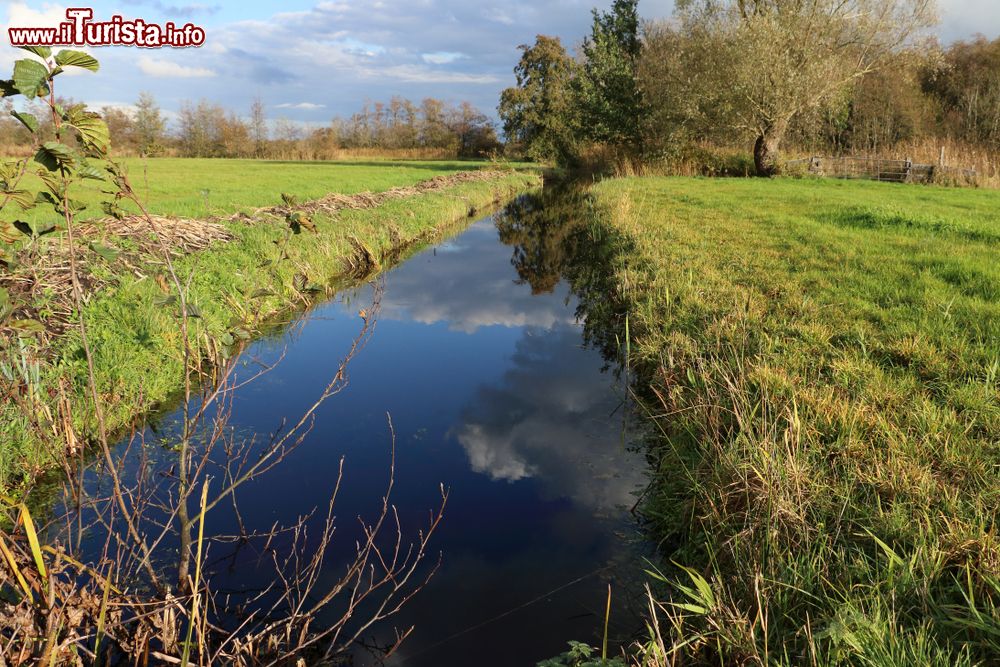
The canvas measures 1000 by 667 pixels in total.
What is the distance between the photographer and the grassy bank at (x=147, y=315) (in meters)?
5.12

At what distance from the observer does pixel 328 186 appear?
2625 cm

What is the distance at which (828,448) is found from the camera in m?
4.39

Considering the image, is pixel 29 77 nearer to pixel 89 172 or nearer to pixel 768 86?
pixel 89 172

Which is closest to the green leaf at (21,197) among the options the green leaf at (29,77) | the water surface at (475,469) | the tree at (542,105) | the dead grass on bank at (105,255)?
the dead grass on bank at (105,255)

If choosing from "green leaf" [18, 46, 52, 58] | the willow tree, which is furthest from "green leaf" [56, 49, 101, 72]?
the willow tree

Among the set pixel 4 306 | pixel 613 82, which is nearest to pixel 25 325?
pixel 4 306

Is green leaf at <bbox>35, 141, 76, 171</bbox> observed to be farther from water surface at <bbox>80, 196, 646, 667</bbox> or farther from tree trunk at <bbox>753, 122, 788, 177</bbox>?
tree trunk at <bbox>753, 122, 788, 177</bbox>

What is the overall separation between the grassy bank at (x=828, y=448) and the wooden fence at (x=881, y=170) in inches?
712

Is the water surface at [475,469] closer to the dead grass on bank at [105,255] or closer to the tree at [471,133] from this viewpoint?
the dead grass on bank at [105,255]

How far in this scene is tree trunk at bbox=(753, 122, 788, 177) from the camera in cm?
3010

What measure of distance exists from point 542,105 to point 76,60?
163 ft

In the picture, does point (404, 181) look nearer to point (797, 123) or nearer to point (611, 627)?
point (797, 123)

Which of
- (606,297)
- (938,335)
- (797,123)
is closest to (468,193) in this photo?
(606,297)

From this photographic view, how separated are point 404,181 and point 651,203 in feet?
51.2
